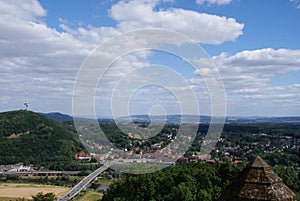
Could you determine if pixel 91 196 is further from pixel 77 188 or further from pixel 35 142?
pixel 35 142

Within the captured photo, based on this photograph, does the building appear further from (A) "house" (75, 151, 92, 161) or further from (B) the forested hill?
(A) "house" (75, 151, 92, 161)

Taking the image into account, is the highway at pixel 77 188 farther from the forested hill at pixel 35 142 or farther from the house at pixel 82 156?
the house at pixel 82 156

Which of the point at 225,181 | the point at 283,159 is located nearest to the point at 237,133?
the point at 283,159

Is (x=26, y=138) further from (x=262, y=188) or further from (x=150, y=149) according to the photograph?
(x=262, y=188)

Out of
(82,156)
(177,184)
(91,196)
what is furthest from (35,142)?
(177,184)

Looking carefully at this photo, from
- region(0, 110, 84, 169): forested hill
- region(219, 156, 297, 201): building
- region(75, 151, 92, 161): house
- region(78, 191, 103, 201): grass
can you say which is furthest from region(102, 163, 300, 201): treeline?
region(75, 151, 92, 161): house
